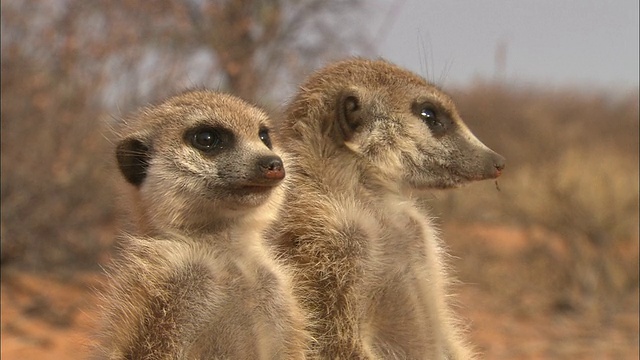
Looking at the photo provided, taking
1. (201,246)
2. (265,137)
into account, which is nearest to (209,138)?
(265,137)

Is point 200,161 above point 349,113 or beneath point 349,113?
beneath

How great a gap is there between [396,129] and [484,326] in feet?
16.1

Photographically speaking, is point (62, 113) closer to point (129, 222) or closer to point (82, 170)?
point (82, 170)

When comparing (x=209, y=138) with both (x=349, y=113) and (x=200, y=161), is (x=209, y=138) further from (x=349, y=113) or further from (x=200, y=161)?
(x=349, y=113)

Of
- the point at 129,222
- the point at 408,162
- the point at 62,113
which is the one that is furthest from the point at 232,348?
the point at 62,113

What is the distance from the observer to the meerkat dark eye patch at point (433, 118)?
9.58ft

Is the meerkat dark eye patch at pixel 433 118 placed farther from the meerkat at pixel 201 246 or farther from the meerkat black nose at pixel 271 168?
the meerkat black nose at pixel 271 168

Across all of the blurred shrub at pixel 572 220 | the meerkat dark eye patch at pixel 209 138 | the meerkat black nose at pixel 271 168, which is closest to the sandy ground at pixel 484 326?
the blurred shrub at pixel 572 220

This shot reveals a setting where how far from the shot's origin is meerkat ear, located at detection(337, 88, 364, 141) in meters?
2.82

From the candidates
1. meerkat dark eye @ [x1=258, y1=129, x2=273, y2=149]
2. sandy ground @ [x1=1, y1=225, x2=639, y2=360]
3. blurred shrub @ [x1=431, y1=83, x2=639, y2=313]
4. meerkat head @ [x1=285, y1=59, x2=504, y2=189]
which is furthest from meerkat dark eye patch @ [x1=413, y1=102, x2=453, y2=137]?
sandy ground @ [x1=1, y1=225, x2=639, y2=360]

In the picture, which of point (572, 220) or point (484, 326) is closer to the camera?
point (484, 326)

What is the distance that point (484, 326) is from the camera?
7406mm

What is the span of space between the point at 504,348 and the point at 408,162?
4144 mm

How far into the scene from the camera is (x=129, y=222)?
261 cm
